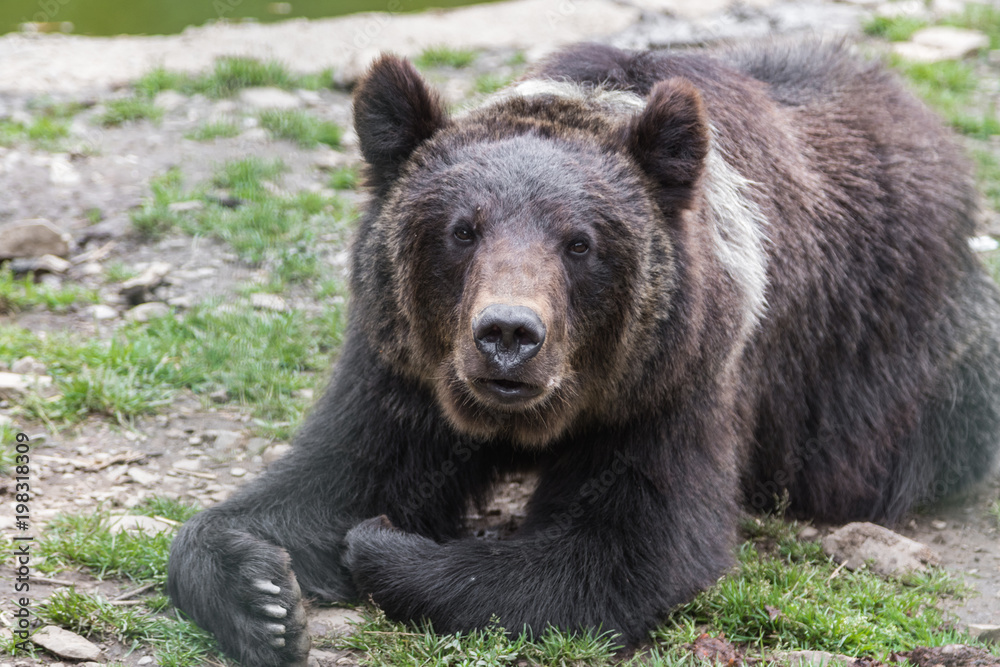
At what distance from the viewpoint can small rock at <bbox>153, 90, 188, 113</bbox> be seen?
8918 millimetres

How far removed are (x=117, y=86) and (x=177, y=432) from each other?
480cm

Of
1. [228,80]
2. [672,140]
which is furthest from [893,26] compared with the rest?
[672,140]

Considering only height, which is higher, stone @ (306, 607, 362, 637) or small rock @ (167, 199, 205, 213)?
small rock @ (167, 199, 205, 213)

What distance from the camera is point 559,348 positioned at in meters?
3.77

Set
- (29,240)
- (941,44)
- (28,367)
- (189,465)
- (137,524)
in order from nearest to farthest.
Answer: (137,524) < (189,465) < (28,367) < (29,240) < (941,44)

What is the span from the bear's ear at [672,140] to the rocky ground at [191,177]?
1370 mm

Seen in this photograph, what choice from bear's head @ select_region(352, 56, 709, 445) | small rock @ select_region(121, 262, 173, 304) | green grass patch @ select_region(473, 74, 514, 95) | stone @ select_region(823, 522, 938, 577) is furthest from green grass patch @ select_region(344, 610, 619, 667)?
green grass patch @ select_region(473, 74, 514, 95)

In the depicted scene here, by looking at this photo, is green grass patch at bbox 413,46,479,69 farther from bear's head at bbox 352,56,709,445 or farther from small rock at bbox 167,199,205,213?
bear's head at bbox 352,56,709,445

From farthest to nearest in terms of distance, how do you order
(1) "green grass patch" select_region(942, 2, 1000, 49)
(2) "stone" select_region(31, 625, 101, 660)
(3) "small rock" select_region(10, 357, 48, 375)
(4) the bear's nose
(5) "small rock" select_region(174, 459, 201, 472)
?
(1) "green grass patch" select_region(942, 2, 1000, 49) → (3) "small rock" select_region(10, 357, 48, 375) → (5) "small rock" select_region(174, 459, 201, 472) → (2) "stone" select_region(31, 625, 101, 660) → (4) the bear's nose

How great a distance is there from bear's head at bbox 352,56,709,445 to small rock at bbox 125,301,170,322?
249cm

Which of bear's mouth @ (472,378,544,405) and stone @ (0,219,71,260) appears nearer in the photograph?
bear's mouth @ (472,378,544,405)

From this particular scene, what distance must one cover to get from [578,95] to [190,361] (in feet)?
9.00

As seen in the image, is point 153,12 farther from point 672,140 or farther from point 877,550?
point 877,550

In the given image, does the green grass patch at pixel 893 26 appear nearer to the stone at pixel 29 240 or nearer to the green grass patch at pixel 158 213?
the green grass patch at pixel 158 213
